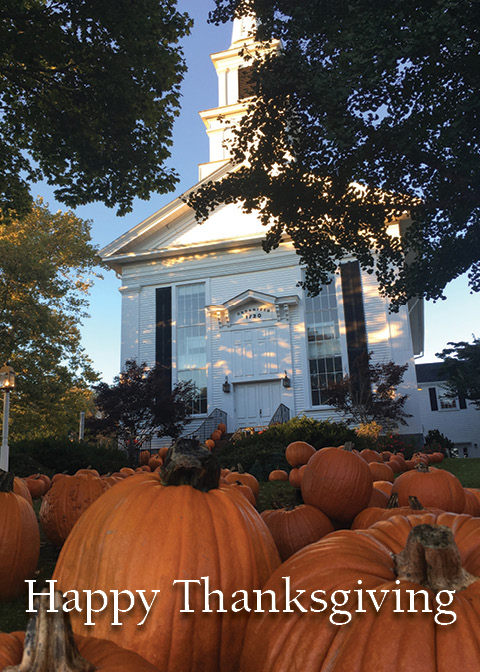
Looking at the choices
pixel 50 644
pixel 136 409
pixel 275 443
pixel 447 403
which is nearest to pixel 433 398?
pixel 447 403

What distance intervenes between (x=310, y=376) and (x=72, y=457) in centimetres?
1176

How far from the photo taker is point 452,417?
30.2m

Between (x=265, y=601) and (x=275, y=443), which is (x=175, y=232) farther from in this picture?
(x=265, y=601)

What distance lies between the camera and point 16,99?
359 inches

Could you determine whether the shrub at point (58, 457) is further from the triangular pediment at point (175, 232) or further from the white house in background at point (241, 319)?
the triangular pediment at point (175, 232)

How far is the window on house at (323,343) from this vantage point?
19344 millimetres

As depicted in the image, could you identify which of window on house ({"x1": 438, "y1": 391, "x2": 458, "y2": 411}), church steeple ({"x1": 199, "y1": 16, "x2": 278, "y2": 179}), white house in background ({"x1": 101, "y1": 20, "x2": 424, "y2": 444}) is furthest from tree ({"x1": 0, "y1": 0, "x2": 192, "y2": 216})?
window on house ({"x1": 438, "y1": 391, "x2": 458, "y2": 411})

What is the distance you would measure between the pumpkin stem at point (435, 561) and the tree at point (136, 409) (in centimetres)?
1626

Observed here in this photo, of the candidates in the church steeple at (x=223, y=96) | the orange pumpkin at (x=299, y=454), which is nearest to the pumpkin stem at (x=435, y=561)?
the orange pumpkin at (x=299, y=454)

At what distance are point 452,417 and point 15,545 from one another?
3160 centimetres

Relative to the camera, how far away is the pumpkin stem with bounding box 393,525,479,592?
1.08m

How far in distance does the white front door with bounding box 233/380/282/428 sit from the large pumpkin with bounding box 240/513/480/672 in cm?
1830

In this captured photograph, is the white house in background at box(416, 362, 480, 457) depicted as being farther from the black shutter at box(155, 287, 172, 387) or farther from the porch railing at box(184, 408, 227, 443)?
the black shutter at box(155, 287, 172, 387)

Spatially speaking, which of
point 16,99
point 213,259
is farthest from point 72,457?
point 213,259
